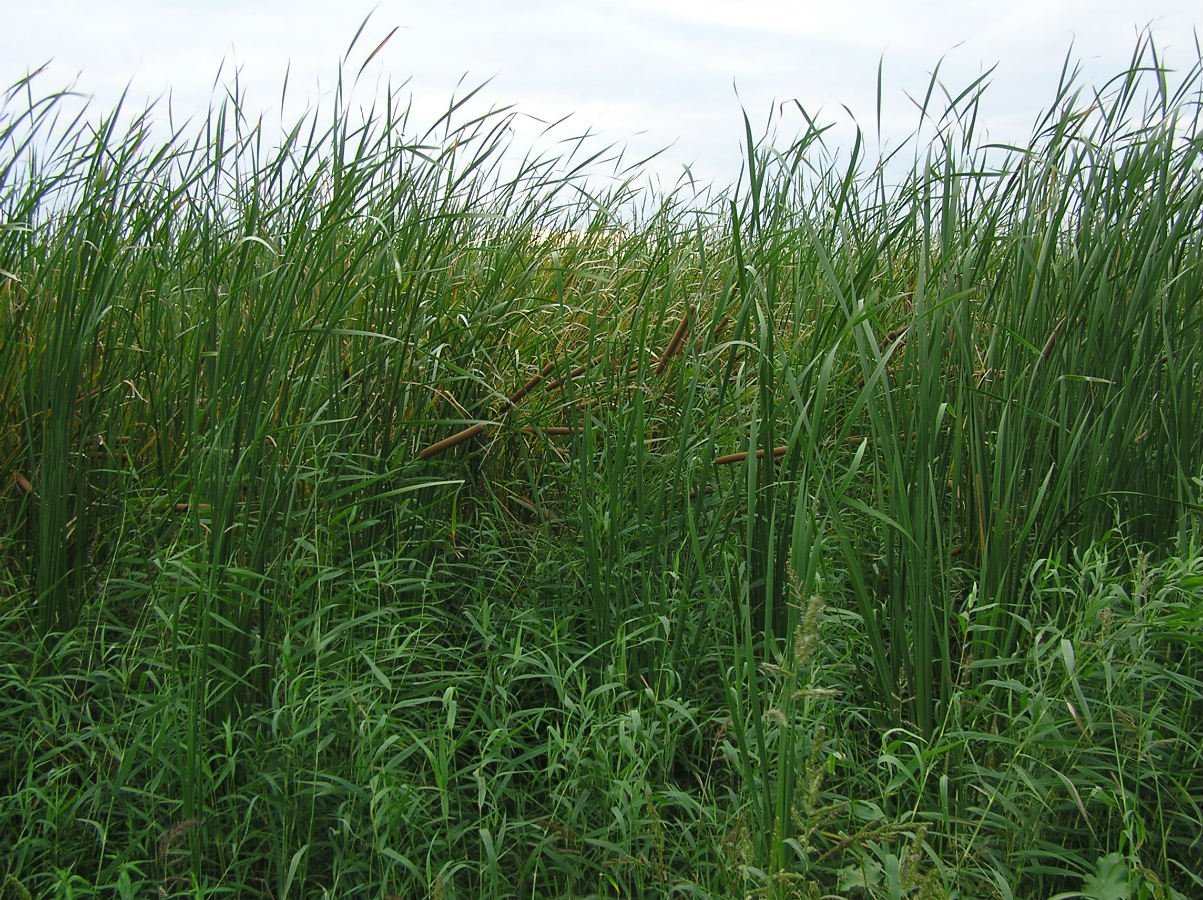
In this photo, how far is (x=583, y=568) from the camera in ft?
7.07

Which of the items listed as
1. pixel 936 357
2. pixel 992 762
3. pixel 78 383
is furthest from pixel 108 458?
pixel 992 762

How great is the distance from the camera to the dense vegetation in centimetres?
154

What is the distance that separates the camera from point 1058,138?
209 centimetres

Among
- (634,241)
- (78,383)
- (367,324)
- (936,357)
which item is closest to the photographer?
(936,357)

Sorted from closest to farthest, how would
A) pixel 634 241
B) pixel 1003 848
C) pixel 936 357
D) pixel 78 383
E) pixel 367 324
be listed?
1. pixel 1003 848
2. pixel 936 357
3. pixel 78 383
4. pixel 367 324
5. pixel 634 241

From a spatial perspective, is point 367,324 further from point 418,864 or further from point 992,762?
point 992,762

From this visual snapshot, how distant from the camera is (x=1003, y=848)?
156 centimetres

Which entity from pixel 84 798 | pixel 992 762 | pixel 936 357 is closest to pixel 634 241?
pixel 936 357

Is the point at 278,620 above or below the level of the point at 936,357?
below

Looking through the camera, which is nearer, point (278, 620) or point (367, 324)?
point (278, 620)

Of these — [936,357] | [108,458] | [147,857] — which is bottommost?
[147,857]

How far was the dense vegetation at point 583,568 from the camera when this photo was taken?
5.07ft

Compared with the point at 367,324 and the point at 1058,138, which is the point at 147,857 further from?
the point at 1058,138

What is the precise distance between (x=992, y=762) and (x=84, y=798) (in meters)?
1.61
